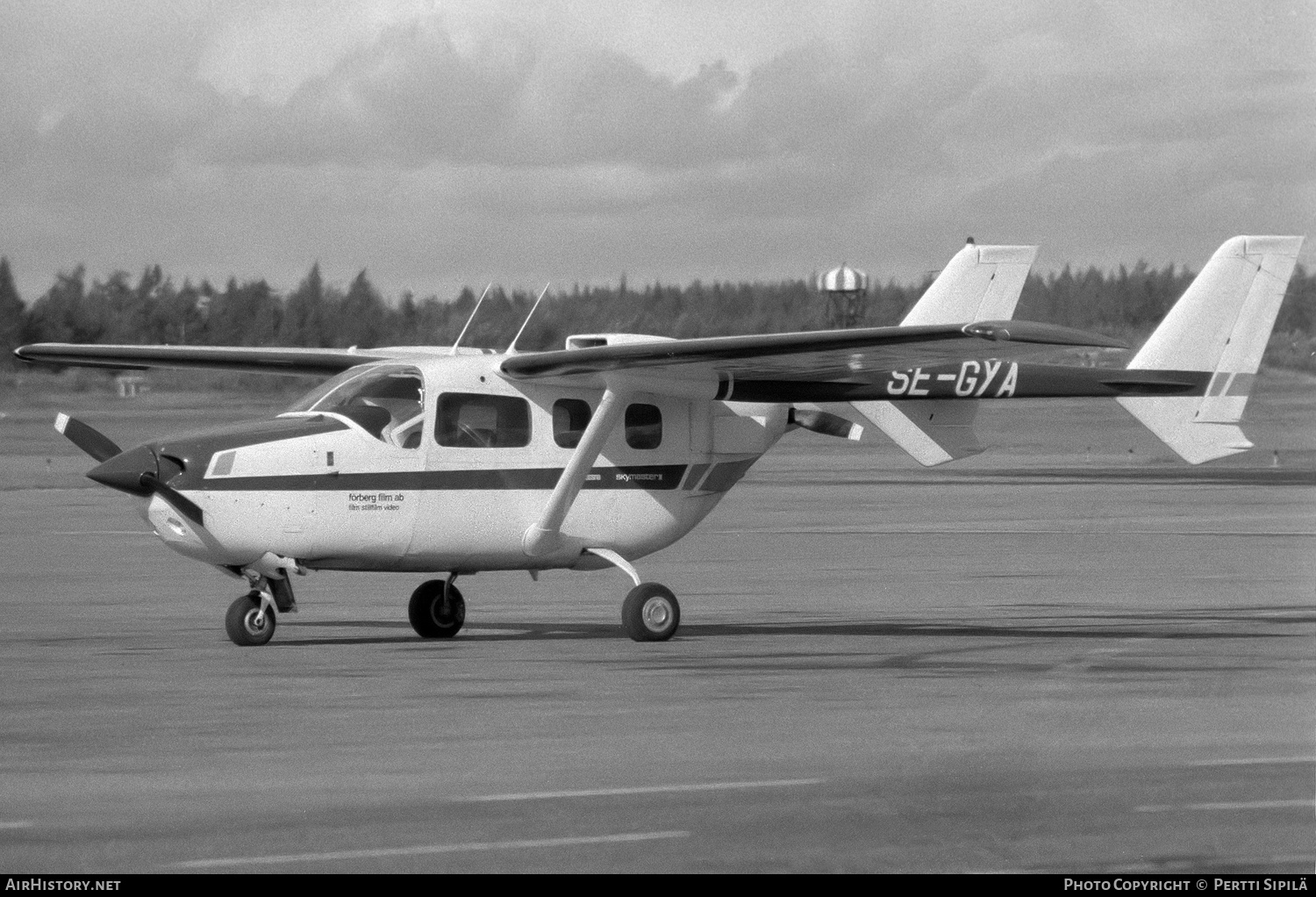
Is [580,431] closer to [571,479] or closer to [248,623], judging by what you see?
[571,479]

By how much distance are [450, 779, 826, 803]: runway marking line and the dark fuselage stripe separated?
6107mm

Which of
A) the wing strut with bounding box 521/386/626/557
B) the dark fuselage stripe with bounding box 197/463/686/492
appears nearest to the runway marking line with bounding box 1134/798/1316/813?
the wing strut with bounding box 521/386/626/557

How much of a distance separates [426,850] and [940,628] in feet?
30.6

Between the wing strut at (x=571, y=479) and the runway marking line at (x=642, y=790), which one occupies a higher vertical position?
the wing strut at (x=571, y=479)

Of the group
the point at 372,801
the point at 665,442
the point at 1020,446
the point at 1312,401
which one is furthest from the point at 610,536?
the point at 1020,446

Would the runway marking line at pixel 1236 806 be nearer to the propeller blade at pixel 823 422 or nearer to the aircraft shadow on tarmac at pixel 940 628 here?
the aircraft shadow on tarmac at pixel 940 628

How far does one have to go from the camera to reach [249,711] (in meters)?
11.1

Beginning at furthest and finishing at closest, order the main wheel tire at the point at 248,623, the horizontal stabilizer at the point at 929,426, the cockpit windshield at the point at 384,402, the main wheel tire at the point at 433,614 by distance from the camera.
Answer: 1. the horizontal stabilizer at the point at 929,426
2. the main wheel tire at the point at 433,614
3. the cockpit windshield at the point at 384,402
4. the main wheel tire at the point at 248,623

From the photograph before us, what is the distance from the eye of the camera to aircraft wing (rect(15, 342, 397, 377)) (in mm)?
17531

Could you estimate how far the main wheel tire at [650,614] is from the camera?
49.2 feet

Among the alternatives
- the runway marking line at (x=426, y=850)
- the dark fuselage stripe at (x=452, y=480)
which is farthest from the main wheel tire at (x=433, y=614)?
the runway marking line at (x=426, y=850)

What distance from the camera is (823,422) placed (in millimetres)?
16844

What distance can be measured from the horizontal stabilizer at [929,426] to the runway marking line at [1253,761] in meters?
7.70

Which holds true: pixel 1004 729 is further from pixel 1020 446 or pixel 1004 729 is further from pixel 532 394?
pixel 1020 446
